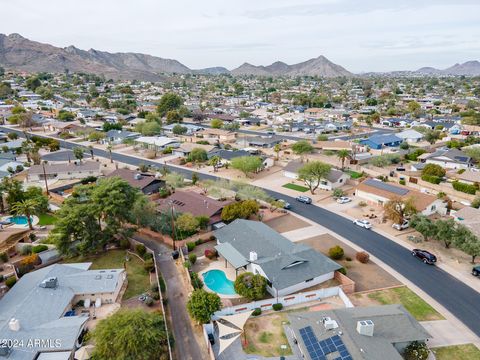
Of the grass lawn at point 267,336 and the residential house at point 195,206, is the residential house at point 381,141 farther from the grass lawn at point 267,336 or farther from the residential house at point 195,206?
the grass lawn at point 267,336

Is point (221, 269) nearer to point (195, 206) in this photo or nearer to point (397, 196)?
point (195, 206)

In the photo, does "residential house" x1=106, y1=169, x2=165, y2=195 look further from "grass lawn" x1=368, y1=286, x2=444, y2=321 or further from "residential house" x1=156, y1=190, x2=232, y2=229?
"grass lawn" x1=368, y1=286, x2=444, y2=321

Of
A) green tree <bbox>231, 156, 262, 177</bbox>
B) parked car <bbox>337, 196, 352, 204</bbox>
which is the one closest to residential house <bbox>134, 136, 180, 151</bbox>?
green tree <bbox>231, 156, 262, 177</bbox>

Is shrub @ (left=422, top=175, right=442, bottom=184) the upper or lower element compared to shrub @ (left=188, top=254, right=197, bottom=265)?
upper

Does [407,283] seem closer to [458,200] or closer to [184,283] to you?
[184,283]

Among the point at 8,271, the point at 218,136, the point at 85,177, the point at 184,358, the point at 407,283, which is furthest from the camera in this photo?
the point at 218,136

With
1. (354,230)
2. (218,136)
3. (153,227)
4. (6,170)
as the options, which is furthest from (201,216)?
(218,136)
